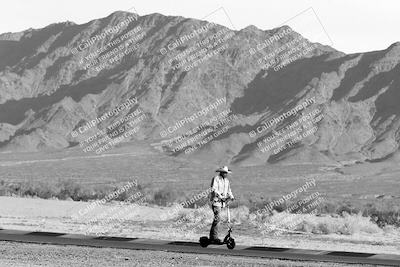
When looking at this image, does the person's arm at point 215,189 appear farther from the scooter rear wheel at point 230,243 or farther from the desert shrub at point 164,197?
the desert shrub at point 164,197

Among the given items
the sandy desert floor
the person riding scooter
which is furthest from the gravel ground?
the sandy desert floor

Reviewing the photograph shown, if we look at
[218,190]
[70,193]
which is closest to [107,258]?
[218,190]

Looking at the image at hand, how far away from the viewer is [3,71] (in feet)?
623

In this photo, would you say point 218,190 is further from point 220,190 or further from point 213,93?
point 213,93

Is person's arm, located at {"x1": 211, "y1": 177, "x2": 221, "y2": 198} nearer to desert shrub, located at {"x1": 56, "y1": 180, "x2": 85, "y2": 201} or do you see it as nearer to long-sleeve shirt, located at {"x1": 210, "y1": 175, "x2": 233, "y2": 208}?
long-sleeve shirt, located at {"x1": 210, "y1": 175, "x2": 233, "y2": 208}

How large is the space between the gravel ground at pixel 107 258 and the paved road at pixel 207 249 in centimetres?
73

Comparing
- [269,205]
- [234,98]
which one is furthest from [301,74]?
[269,205]

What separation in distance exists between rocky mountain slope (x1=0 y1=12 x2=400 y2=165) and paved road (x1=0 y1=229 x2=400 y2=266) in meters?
107

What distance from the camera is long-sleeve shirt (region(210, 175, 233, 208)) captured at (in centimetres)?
1792

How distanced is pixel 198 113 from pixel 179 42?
34180 millimetres

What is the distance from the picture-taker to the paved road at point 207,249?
17245 millimetres

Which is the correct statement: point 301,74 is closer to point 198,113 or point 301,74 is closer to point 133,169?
point 198,113

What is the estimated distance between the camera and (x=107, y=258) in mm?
15992

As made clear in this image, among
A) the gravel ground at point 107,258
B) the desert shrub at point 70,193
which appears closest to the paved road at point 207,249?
the gravel ground at point 107,258
